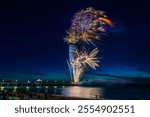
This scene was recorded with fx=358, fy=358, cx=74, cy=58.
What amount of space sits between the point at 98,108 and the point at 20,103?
1.46 m

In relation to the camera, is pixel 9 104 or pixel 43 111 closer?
pixel 43 111

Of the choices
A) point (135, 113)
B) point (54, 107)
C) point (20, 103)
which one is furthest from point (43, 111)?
point (135, 113)

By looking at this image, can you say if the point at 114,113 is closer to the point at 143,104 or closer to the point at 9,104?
the point at 143,104

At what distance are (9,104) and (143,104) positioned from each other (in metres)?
2.43

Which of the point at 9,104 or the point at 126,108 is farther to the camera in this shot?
the point at 9,104

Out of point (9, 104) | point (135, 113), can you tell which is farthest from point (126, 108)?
point (9, 104)

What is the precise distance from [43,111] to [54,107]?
0.72 feet

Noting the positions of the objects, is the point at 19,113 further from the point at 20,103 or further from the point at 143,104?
the point at 143,104

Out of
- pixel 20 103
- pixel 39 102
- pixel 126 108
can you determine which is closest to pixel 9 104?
pixel 20 103

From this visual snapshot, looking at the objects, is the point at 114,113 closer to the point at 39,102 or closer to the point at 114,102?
the point at 114,102

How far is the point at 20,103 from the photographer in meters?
6.47

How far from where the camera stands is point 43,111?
5918 mm

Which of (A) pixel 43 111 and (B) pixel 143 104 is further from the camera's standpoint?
(B) pixel 143 104

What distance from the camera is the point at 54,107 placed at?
19.8 feet
